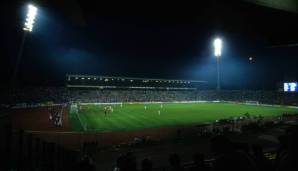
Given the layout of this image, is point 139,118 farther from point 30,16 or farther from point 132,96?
point 132,96

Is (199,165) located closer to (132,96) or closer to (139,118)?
(139,118)

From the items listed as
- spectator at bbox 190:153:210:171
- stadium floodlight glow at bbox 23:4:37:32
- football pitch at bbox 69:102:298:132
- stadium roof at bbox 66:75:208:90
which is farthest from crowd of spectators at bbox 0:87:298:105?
spectator at bbox 190:153:210:171

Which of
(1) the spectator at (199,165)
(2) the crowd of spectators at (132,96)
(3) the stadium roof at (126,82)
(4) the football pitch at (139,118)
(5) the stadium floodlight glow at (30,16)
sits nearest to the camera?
(1) the spectator at (199,165)

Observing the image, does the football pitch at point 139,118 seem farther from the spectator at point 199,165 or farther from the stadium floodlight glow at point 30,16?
the spectator at point 199,165

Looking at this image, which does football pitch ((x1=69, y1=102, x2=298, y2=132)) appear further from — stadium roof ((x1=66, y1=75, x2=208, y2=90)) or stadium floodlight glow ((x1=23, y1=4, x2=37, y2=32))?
stadium roof ((x1=66, y1=75, x2=208, y2=90))

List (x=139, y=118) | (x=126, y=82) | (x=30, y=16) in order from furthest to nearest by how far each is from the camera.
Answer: (x=126, y=82) < (x=139, y=118) < (x=30, y=16)

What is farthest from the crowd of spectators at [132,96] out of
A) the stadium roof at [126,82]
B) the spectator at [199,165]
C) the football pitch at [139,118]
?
the spectator at [199,165]

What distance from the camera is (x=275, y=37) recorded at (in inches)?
428

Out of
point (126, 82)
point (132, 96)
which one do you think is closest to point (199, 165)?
point (132, 96)

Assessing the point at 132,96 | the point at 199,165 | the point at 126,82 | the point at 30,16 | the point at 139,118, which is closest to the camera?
the point at 199,165

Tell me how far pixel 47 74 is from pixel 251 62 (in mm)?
63483

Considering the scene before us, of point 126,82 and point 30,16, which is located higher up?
point 30,16

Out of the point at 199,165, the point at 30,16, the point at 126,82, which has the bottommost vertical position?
the point at 199,165

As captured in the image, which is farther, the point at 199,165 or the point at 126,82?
the point at 126,82
